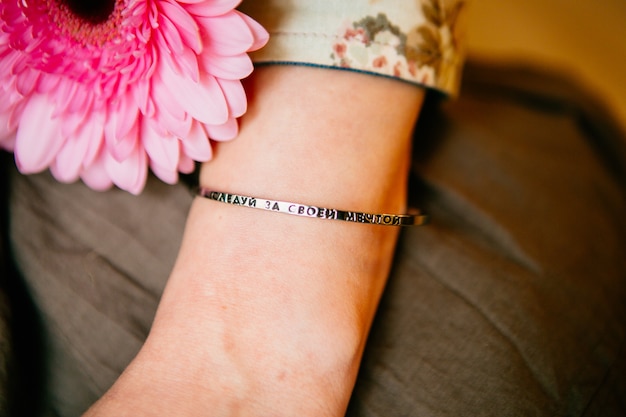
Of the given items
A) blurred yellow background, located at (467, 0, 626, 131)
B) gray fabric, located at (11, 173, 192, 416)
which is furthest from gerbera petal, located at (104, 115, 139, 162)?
blurred yellow background, located at (467, 0, 626, 131)

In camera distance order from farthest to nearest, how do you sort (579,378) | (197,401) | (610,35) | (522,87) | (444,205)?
(610,35) < (522,87) < (444,205) < (579,378) < (197,401)

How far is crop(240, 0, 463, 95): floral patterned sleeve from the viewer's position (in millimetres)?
381

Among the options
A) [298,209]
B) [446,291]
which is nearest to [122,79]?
[298,209]

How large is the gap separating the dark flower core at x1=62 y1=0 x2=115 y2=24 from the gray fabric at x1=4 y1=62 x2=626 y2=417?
178 millimetres

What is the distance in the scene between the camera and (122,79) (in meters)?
0.36

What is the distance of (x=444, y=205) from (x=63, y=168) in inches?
16.4

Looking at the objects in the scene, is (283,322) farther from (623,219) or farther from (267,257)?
(623,219)

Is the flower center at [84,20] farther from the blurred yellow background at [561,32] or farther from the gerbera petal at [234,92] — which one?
the blurred yellow background at [561,32]

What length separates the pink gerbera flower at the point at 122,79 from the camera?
1.12ft

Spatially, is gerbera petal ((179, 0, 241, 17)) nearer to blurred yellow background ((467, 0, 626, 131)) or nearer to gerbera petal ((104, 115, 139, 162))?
gerbera petal ((104, 115, 139, 162))

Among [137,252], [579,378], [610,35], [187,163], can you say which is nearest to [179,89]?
[187,163]

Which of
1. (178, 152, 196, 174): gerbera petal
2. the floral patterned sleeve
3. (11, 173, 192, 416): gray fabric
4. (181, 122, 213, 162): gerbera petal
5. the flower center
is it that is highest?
the floral patterned sleeve

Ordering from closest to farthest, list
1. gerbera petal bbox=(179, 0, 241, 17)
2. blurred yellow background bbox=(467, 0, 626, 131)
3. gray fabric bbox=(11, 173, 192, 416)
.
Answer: gerbera petal bbox=(179, 0, 241, 17)
gray fabric bbox=(11, 173, 192, 416)
blurred yellow background bbox=(467, 0, 626, 131)

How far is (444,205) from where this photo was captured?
55cm
